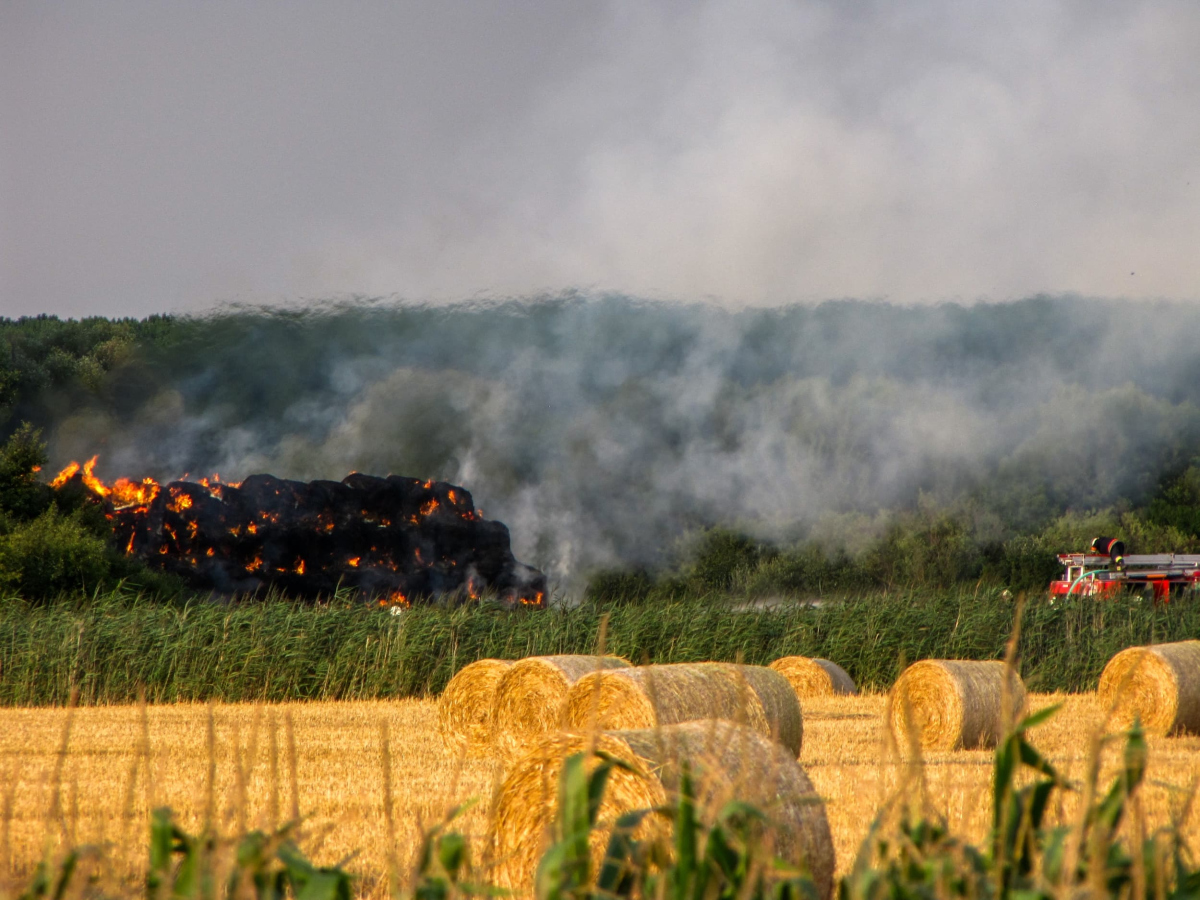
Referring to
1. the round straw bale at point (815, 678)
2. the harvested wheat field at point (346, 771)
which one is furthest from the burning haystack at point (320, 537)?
the harvested wheat field at point (346, 771)

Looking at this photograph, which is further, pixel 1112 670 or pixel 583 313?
pixel 583 313

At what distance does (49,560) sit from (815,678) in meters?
17.0

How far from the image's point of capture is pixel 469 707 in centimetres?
1270

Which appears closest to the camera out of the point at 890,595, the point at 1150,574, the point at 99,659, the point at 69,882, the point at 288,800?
the point at 69,882

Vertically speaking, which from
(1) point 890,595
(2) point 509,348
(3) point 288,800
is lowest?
(3) point 288,800

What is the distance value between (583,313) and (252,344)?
15071mm

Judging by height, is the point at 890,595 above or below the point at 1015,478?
below

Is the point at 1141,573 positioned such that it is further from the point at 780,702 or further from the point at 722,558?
the point at 722,558

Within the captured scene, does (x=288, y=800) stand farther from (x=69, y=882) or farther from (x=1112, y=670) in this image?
(x=1112, y=670)

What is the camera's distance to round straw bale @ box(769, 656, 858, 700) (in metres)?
18.1

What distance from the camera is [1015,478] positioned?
48.5 meters

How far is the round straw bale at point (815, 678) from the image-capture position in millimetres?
18094

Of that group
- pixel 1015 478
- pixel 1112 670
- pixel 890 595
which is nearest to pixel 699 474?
pixel 1015 478

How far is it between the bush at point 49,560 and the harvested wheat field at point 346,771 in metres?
10.8
